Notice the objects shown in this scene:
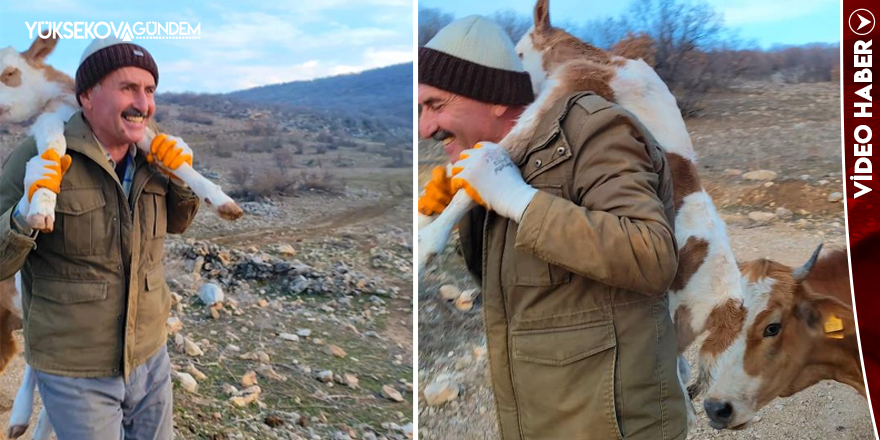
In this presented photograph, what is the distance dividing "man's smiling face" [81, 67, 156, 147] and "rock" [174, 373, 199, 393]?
0.80 m

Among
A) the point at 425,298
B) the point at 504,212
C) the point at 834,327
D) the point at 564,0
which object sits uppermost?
the point at 564,0

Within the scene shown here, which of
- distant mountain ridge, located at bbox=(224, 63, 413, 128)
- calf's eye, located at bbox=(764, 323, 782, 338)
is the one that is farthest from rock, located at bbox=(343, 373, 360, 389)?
calf's eye, located at bbox=(764, 323, 782, 338)

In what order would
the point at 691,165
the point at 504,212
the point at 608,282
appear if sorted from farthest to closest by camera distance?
the point at 691,165, the point at 504,212, the point at 608,282

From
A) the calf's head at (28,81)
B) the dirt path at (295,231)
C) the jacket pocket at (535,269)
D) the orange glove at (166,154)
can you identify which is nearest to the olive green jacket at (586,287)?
the jacket pocket at (535,269)

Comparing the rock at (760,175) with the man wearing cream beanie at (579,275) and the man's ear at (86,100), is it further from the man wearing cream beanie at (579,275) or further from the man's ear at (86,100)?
the man's ear at (86,100)

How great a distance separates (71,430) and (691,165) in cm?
214

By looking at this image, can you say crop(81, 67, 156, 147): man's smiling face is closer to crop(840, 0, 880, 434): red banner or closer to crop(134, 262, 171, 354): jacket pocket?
crop(134, 262, 171, 354): jacket pocket

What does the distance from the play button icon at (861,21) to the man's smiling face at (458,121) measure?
1.15 metres

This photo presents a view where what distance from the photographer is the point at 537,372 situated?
184 centimetres

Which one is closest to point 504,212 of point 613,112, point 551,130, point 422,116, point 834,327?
point 551,130

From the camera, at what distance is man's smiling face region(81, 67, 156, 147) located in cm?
219

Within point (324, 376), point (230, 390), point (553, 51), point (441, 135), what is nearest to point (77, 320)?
point (230, 390)

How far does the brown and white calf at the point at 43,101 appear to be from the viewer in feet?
7.20

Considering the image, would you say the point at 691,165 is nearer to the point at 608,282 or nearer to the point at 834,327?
the point at 834,327
